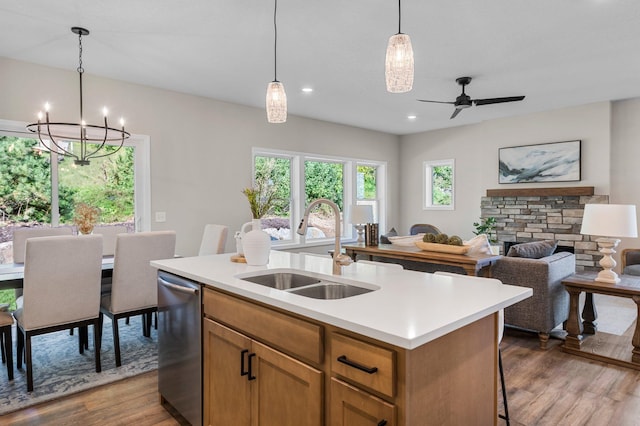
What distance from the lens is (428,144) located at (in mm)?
7438

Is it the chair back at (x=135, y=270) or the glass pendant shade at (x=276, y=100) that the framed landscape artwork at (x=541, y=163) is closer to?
the glass pendant shade at (x=276, y=100)

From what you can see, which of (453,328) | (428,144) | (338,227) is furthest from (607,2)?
(428,144)

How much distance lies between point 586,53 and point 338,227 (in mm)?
3240

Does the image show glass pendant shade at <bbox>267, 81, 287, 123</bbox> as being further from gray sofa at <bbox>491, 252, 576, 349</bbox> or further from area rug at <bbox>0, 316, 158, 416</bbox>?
gray sofa at <bbox>491, 252, 576, 349</bbox>

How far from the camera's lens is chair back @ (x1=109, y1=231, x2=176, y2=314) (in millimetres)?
2994

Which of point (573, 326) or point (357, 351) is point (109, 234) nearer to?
point (357, 351)

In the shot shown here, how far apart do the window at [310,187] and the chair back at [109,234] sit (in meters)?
1.99

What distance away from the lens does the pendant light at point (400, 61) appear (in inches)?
76.7

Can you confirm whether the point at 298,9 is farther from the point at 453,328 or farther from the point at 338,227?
the point at 453,328

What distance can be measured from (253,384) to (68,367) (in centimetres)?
215

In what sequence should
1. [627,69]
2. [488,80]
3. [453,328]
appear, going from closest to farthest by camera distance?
[453,328] → [627,69] → [488,80]

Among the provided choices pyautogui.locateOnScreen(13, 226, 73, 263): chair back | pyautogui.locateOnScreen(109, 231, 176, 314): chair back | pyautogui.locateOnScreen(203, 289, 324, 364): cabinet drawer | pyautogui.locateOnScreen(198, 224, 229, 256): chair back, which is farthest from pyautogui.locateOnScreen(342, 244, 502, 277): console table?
pyautogui.locateOnScreen(13, 226, 73, 263): chair back

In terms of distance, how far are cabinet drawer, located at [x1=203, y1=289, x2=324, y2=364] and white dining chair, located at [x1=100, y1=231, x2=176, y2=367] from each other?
4.50ft

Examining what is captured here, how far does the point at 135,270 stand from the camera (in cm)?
307
